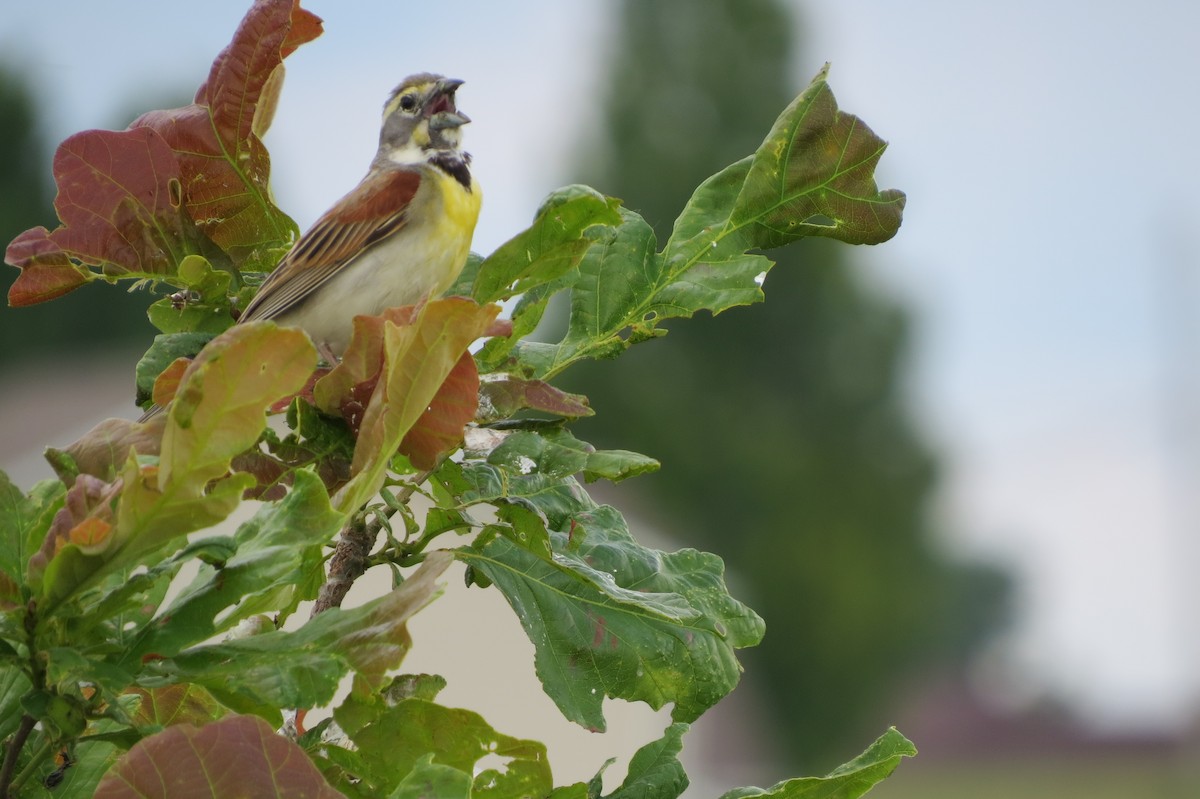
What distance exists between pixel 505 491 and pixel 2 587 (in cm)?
52

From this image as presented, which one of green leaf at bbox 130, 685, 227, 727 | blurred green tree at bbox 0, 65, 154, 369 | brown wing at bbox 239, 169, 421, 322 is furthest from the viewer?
blurred green tree at bbox 0, 65, 154, 369

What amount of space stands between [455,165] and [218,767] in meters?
2.26

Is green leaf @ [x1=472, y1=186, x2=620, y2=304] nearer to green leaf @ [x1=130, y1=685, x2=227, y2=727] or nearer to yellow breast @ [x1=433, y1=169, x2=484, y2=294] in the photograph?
green leaf @ [x1=130, y1=685, x2=227, y2=727]

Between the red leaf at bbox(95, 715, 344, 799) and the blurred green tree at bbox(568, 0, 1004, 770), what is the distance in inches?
1158

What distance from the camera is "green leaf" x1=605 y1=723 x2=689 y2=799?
1.38m

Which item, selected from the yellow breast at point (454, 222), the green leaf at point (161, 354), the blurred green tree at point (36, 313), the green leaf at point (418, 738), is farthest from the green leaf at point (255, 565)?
the blurred green tree at point (36, 313)

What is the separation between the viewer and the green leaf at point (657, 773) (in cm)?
138

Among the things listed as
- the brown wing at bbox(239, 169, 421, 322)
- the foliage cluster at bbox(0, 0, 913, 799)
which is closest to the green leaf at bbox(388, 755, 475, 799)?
the foliage cluster at bbox(0, 0, 913, 799)

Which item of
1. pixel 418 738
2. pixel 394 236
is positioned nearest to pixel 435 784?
pixel 418 738

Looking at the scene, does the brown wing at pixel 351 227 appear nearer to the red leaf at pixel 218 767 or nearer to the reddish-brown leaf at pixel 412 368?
the reddish-brown leaf at pixel 412 368

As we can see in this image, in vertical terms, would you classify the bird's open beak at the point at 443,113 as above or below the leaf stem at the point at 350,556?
above

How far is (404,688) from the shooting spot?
1361 millimetres

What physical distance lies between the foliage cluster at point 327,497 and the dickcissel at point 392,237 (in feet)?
2.33

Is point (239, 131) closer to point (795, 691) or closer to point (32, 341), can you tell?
point (32, 341)
